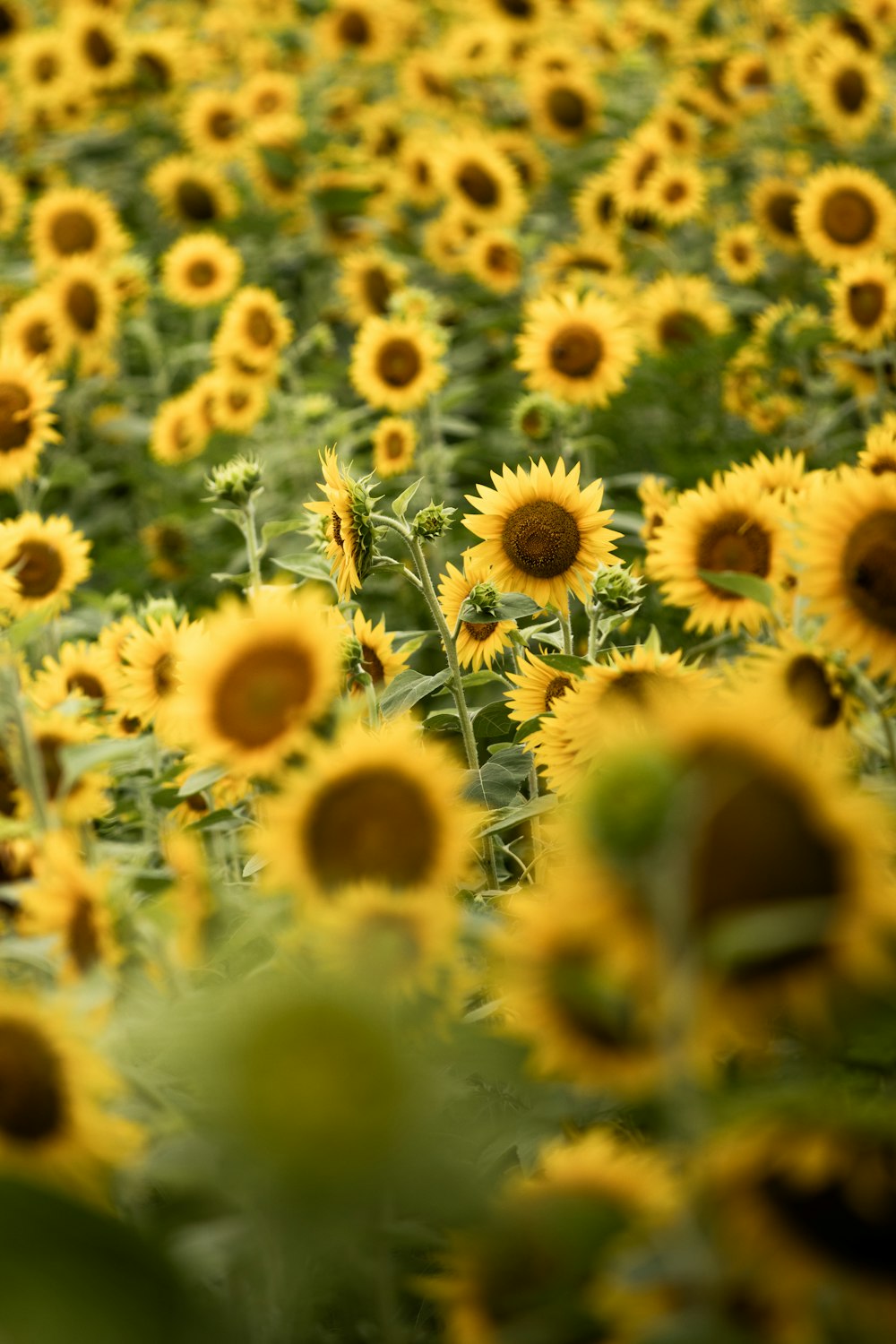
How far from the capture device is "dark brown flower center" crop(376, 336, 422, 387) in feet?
9.37

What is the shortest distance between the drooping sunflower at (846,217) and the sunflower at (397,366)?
113cm

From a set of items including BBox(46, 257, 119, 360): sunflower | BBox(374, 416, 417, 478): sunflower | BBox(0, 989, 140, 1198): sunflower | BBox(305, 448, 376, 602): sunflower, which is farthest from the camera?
BBox(46, 257, 119, 360): sunflower

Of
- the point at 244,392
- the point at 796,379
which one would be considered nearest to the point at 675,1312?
the point at 244,392

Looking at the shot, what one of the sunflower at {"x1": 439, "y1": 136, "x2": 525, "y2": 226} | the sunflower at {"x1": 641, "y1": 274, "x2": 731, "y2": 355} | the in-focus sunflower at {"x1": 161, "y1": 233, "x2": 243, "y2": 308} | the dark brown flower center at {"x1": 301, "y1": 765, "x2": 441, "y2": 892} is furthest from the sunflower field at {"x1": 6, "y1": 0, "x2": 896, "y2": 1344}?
the sunflower at {"x1": 439, "y1": 136, "x2": 525, "y2": 226}

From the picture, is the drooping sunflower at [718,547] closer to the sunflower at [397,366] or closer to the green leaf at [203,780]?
the green leaf at [203,780]

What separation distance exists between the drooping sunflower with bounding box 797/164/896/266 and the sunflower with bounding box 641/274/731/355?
18.1 inches

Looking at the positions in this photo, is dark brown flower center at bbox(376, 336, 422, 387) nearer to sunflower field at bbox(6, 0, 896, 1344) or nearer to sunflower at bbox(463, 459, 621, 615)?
sunflower field at bbox(6, 0, 896, 1344)

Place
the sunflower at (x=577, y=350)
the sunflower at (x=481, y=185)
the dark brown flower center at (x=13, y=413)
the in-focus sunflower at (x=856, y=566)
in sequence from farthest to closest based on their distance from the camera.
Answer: the sunflower at (x=481, y=185) → the sunflower at (x=577, y=350) → the dark brown flower center at (x=13, y=413) → the in-focus sunflower at (x=856, y=566)

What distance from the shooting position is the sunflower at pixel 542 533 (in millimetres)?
1677

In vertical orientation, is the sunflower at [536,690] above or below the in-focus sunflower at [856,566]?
below

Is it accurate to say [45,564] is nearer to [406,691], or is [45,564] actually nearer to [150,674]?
[150,674]

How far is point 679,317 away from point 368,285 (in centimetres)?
101

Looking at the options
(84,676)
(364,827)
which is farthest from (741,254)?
(364,827)

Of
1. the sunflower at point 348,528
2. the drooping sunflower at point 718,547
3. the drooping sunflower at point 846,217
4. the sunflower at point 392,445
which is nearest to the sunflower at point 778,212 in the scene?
the drooping sunflower at point 846,217
